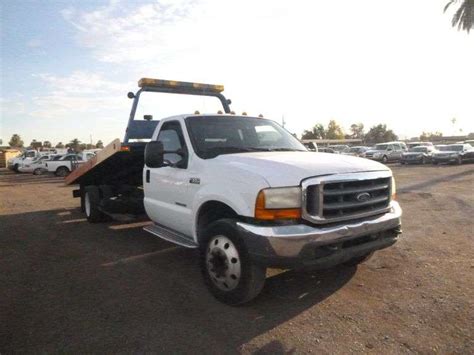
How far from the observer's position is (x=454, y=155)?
98.2 feet

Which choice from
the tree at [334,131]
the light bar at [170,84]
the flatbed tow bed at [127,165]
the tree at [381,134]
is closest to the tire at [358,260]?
the flatbed tow bed at [127,165]

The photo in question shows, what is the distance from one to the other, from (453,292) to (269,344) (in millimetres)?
2367

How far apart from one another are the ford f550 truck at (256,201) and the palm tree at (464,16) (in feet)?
93.6

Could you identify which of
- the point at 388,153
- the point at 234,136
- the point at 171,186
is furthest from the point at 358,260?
the point at 388,153

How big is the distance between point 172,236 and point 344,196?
2386mm

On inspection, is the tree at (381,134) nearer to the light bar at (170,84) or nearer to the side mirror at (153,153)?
the light bar at (170,84)

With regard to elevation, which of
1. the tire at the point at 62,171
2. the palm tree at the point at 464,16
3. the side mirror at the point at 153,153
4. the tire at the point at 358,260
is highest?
the palm tree at the point at 464,16

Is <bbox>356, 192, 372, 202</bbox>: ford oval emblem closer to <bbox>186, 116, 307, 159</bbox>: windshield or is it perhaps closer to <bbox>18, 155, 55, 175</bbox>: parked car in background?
<bbox>186, 116, 307, 159</bbox>: windshield

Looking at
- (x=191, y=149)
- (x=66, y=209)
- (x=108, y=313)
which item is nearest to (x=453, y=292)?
(x=191, y=149)

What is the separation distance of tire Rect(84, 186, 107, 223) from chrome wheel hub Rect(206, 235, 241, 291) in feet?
16.4

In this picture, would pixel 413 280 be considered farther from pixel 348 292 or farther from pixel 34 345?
pixel 34 345

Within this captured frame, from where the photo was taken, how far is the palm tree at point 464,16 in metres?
27.3

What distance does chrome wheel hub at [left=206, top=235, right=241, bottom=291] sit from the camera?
3980mm

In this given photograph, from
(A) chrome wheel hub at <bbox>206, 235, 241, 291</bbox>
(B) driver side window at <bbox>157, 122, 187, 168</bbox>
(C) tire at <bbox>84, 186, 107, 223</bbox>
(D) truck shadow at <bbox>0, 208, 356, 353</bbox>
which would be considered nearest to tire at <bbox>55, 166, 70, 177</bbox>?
(C) tire at <bbox>84, 186, 107, 223</bbox>
